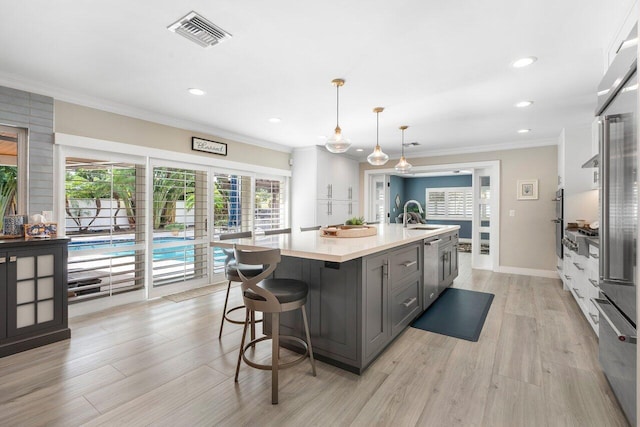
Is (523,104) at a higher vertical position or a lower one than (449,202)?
higher

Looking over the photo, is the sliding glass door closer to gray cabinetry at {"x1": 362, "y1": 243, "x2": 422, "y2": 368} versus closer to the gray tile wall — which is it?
the gray tile wall

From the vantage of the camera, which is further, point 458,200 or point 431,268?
point 458,200

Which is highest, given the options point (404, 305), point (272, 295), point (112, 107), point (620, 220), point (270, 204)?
point (112, 107)

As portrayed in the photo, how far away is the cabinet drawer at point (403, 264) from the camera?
8.55ft

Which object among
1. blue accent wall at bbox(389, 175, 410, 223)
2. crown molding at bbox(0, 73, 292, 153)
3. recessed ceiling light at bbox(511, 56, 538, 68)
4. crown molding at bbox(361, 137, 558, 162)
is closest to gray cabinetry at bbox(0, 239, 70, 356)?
crown molding at bbox(0, 73, 292, 153)

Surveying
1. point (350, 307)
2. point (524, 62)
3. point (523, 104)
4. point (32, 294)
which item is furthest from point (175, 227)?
point (523, 104)

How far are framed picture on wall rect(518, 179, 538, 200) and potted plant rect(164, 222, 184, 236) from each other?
569cm

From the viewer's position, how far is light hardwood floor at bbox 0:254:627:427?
69.6 inches

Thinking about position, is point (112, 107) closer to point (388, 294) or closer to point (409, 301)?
point (388, 294)

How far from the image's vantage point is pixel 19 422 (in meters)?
1.72

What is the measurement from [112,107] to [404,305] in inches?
152

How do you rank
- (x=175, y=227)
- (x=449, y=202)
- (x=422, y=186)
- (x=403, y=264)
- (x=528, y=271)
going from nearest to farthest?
(x=403, y=264)
(x=175, y=227)
(x=528, y=271)
(x=449, y=202)
(x=422, y=186)

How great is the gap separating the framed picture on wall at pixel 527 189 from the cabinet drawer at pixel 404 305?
3.70m

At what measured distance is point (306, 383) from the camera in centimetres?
209
